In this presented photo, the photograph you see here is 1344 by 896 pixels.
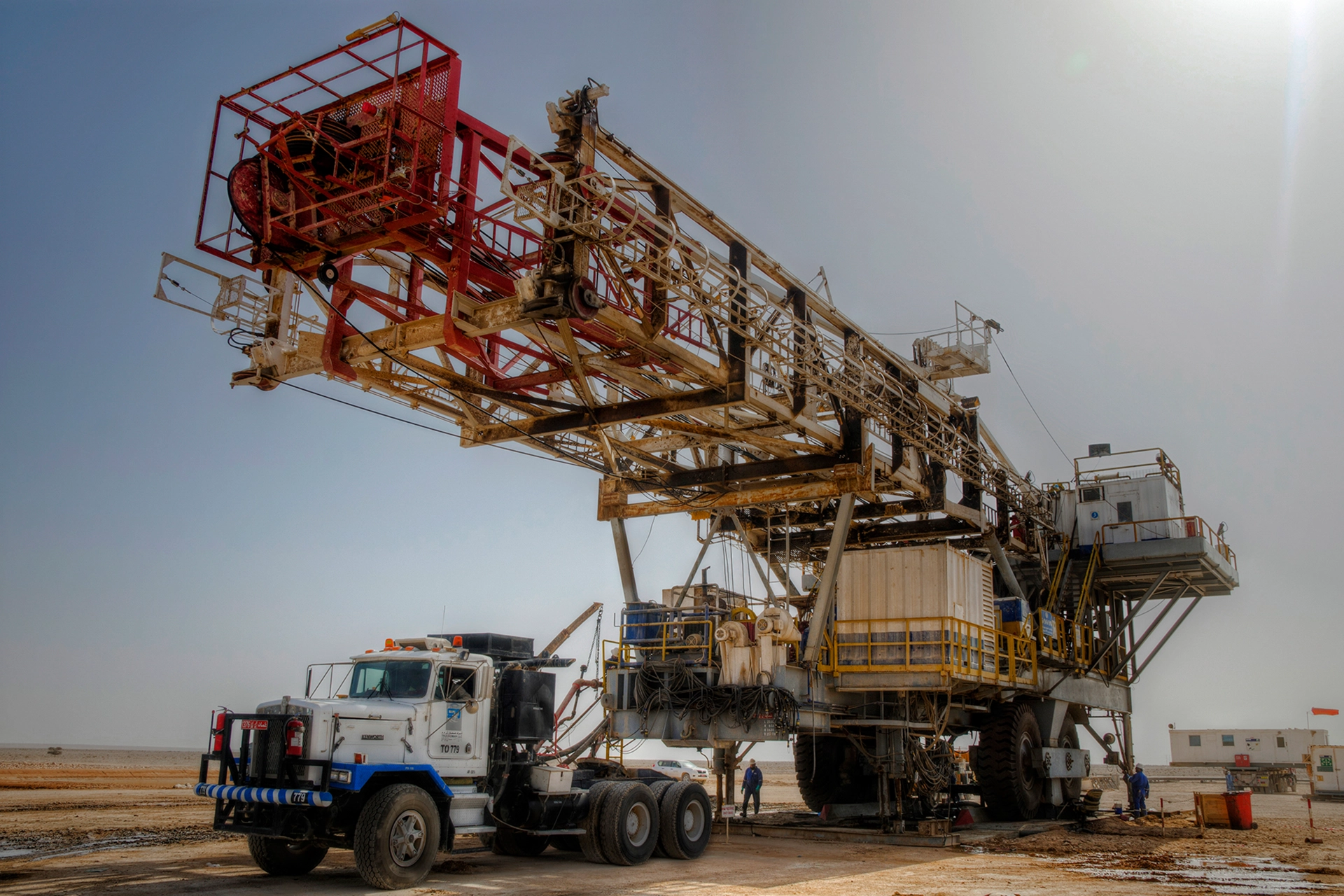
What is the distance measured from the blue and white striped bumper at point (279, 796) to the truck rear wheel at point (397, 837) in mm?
537

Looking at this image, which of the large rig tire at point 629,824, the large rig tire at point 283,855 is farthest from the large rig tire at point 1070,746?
the large rig tire at point 283,855

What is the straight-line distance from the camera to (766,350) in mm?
15414

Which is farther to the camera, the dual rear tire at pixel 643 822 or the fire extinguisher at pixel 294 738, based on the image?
the dual rear tire at pixel 643 822

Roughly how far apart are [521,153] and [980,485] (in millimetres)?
13850

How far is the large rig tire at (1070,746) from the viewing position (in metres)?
23.3

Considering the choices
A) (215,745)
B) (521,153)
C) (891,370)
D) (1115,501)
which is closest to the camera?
(215,745)

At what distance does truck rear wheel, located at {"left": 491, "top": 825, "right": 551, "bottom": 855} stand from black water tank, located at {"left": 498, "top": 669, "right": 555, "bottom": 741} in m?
1.56

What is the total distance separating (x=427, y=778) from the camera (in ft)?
39.6

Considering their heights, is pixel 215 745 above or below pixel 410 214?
below

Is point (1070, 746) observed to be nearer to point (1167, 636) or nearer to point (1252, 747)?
point (1167, 636)

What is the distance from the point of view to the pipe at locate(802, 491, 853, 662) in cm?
1750

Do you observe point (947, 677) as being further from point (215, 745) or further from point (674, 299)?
point (215, 745)

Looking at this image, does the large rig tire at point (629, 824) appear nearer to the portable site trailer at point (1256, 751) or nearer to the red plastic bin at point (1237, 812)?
the red plastic bin at point (1237, 812)

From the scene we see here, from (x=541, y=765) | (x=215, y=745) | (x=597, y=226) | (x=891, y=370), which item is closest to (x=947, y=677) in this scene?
(x=891, y=370)
